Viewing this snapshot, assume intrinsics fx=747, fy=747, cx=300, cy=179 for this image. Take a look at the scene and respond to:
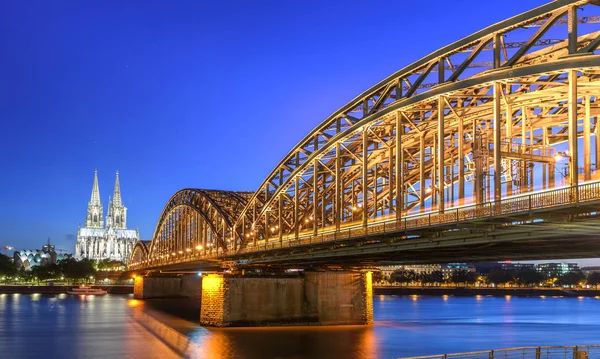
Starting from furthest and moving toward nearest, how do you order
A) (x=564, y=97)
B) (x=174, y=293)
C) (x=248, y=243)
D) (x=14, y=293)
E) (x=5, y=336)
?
(x=14, y=293) < (x=174, y=293) < (x=248, y=243) < (x=5, y=336) < (x=564, y=97)

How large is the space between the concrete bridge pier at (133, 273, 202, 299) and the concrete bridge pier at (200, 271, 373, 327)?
83580 mm

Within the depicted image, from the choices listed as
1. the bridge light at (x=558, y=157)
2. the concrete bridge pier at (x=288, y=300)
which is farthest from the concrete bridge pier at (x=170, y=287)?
the bridge light at (x=558, y=157)

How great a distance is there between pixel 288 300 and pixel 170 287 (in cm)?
9224

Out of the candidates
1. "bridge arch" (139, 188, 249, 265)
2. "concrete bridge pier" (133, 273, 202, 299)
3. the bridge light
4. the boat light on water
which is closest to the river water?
the bridge light

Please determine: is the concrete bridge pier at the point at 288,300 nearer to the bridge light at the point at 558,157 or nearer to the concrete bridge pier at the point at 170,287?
the bridge light at the point at 558,157

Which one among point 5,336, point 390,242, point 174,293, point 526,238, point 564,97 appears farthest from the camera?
point 174,293

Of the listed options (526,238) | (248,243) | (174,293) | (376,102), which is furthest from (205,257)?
(174,293)

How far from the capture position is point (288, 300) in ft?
238

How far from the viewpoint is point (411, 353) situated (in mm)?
53406

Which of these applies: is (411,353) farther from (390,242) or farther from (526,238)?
(526,238)

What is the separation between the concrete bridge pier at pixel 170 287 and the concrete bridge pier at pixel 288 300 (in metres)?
83.6

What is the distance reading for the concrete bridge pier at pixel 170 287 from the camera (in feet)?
517

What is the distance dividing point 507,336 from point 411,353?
21871 mm

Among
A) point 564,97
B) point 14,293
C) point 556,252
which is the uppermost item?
Answer: point 564,97
